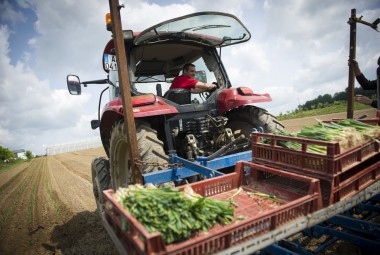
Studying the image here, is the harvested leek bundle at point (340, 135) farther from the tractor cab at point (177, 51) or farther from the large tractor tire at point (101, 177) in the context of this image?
the large tractor tire at point (101, 177)

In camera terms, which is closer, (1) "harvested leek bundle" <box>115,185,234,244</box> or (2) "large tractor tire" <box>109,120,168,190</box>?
(1) "harvested leek bundle" <box>115,185,234,244</box>

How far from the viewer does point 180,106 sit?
10.6ft

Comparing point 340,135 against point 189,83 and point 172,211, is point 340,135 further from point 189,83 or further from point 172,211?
point 189,83

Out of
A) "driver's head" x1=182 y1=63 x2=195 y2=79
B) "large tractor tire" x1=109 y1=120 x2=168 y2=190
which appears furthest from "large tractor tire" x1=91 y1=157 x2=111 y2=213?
"driver's head" x1=182 y1=63 x2=195 y2=79

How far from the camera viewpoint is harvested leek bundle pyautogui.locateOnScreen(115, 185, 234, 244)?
4.37 ft

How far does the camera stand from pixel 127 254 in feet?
4.18

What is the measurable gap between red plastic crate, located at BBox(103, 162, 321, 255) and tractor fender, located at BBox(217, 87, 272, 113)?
1.16m

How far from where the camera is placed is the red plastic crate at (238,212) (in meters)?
1.17

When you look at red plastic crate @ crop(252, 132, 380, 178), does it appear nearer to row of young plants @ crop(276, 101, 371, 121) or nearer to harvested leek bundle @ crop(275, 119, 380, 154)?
harvested leek bundle @ crop(275, 119, 380, 154)

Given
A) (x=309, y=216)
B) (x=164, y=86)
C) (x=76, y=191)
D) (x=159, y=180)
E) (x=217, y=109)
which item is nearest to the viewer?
(x=309, y=216)

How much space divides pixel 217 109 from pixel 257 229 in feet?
7.78

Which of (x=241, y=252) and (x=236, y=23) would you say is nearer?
(x=241, y=252)

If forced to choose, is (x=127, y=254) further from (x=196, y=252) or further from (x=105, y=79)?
(x=105, y=79)

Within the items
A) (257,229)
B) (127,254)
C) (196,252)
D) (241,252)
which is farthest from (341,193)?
(127,254)
